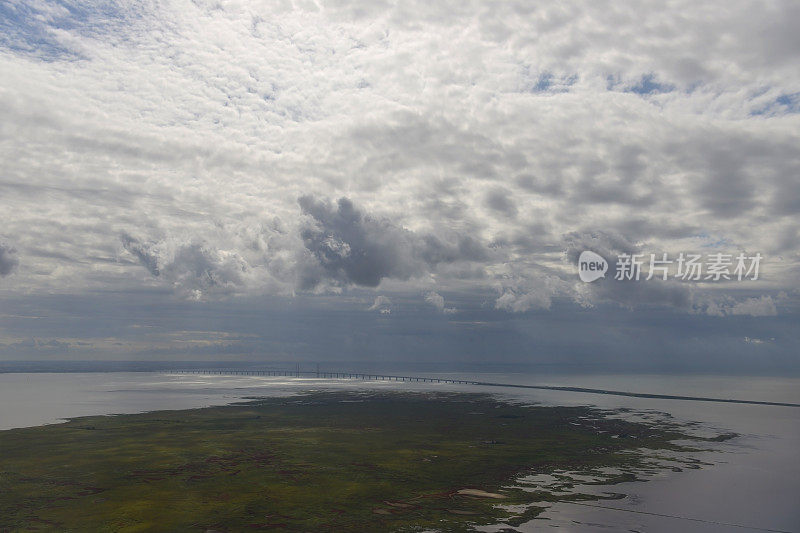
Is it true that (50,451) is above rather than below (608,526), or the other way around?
below

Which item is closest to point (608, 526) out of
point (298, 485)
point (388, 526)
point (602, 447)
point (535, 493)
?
point (535, 493)

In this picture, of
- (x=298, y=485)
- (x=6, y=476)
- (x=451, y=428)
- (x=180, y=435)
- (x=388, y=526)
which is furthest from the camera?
(x=451, y=428)

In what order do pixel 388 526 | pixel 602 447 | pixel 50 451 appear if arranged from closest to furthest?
pixel 388 526, pixel 50 451, pixel 602 447

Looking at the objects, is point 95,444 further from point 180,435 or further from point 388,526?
point 388,526

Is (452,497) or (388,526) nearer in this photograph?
(388,526)

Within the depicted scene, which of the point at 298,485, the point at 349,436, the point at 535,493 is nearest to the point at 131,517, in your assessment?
the point at 298,485

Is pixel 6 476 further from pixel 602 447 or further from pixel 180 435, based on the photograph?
pixel 602 447
